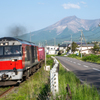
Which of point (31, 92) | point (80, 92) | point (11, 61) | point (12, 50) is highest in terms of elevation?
point (12, 50)

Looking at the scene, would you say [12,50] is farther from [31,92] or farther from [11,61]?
[31,92]

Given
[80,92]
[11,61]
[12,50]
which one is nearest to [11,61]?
[11,61]

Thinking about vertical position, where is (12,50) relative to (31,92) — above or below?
above

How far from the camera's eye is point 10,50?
13141 millimetres

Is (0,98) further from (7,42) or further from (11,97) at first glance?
(7,42)

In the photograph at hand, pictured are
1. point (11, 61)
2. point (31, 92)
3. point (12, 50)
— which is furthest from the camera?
point (12, 50)

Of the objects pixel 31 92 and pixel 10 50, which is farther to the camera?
pixel 10 50

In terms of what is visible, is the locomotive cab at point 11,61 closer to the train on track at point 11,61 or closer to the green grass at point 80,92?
the train on track at point 11,61

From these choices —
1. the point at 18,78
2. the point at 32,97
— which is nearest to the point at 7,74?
the point at 18,78

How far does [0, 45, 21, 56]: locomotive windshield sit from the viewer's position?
42.7ft

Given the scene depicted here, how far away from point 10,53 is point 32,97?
4919 millimetres

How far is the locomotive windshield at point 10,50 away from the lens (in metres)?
13.0

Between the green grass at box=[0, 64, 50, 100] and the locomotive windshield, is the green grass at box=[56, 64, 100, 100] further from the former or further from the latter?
the locomotive windshield

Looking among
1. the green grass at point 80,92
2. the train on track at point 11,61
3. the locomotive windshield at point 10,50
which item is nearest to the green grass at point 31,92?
the green grass at point 80,92
